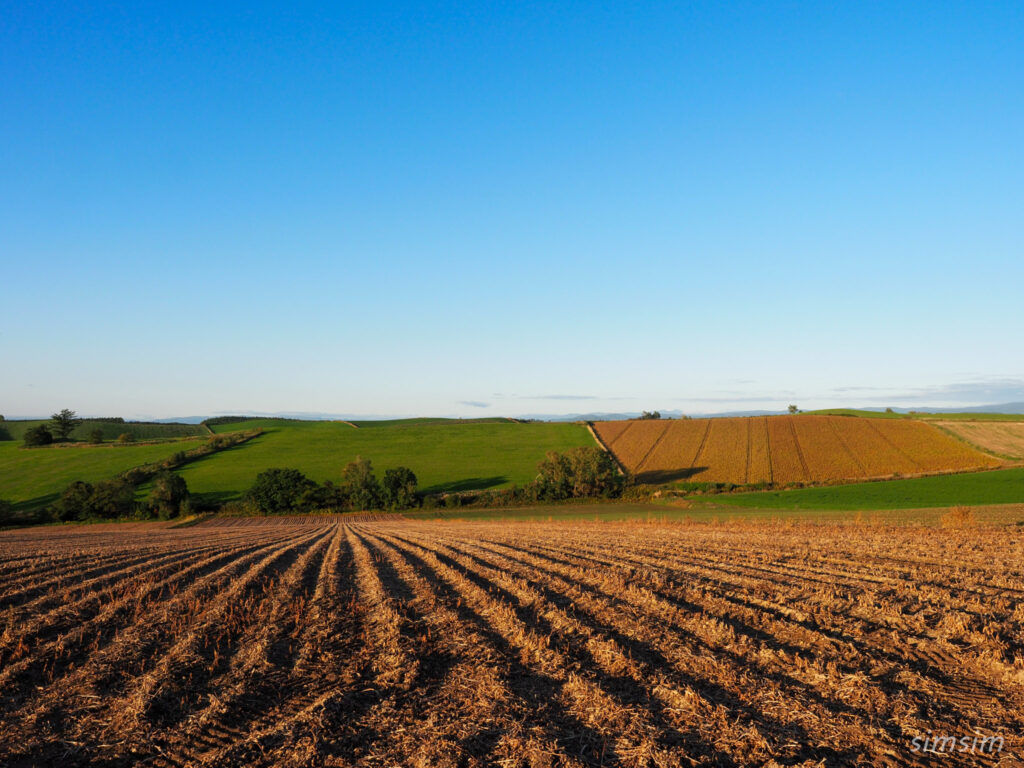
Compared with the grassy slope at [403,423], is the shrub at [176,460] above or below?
below

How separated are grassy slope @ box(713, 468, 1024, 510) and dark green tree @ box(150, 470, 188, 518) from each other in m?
56.3

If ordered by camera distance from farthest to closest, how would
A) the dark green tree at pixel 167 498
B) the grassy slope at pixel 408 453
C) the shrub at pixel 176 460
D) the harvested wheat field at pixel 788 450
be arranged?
the shrub at pixel 176 460 → the grassy slope at pixel 408 453 → the harvested wheat field at pixel 788 450 → the dark green tree at pixel 167 498

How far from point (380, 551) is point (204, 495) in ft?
182

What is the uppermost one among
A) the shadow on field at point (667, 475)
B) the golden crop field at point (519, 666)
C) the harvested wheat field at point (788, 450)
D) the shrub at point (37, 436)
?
the shrub at point (37, 436)

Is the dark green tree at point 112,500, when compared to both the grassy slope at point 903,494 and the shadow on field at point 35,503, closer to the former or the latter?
the shadow on field at point 35,503

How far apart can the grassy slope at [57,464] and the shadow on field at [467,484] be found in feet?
140

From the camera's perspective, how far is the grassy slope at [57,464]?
69250mm

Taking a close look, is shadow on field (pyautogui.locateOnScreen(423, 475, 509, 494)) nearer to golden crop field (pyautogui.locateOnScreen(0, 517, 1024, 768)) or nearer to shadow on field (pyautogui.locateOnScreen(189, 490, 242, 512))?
shadow on field (pyautogui.locateOnScreen(189, 490, 242, 512))

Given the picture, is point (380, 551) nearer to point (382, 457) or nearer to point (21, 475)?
point (382, 457)

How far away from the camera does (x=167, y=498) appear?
63000 millimetres

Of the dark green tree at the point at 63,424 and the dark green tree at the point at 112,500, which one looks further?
the dark green tree at the point at 63,424

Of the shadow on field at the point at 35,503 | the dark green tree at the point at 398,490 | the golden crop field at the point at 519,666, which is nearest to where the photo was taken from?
the golden crop field at the point at 519,666

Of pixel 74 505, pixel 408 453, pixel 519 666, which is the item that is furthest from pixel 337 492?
pixel 519 666

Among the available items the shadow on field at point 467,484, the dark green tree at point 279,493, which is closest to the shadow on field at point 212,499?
the dark green tree at point 279,493
